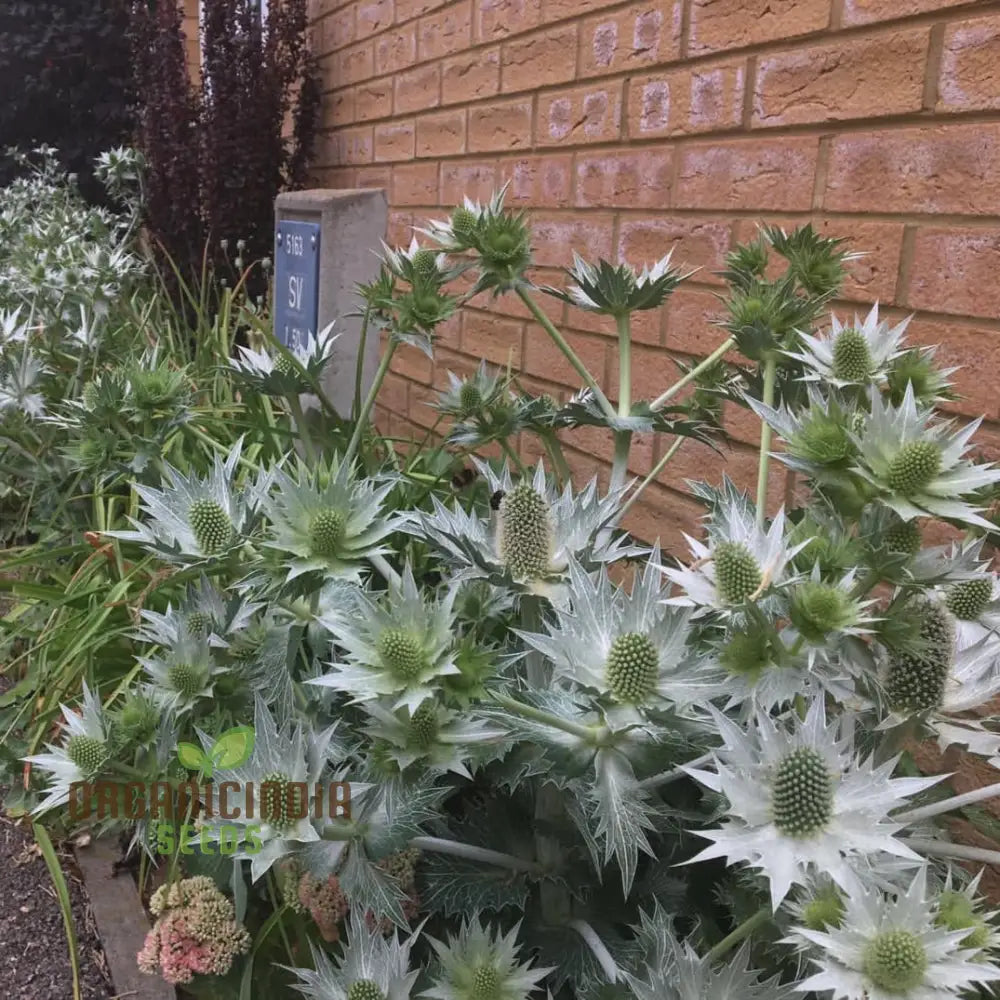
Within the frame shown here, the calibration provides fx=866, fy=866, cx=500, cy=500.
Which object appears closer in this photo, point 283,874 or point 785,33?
point 283,874

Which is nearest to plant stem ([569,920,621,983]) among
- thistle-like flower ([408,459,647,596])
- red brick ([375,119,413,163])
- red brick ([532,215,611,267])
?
thistle-like flower ([408,459,647,596])

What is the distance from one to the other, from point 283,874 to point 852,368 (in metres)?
1.14

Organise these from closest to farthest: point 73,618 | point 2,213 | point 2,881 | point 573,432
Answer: point 2,881 < point 73,618 < point 573,432 < point 2,213

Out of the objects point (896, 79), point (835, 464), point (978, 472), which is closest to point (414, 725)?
point (835, 464)

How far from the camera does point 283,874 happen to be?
4.58 feet

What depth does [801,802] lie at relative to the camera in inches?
30.9

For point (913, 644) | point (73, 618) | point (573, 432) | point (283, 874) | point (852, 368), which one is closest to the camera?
point (913, 644)

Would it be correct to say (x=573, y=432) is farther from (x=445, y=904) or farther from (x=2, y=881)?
(x=2, y=881)

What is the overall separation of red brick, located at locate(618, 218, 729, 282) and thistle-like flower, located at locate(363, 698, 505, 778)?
119 centimetres

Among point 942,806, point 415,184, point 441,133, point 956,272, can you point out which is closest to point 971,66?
point 956,272

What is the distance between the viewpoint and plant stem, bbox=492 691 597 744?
35.7 inches

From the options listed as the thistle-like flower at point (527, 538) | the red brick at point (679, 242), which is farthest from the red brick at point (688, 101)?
the thistle-like flower at point (527, 538)

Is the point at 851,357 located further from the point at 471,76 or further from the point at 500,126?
the point at 471,76

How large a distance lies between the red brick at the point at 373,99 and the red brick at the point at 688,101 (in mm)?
1423
